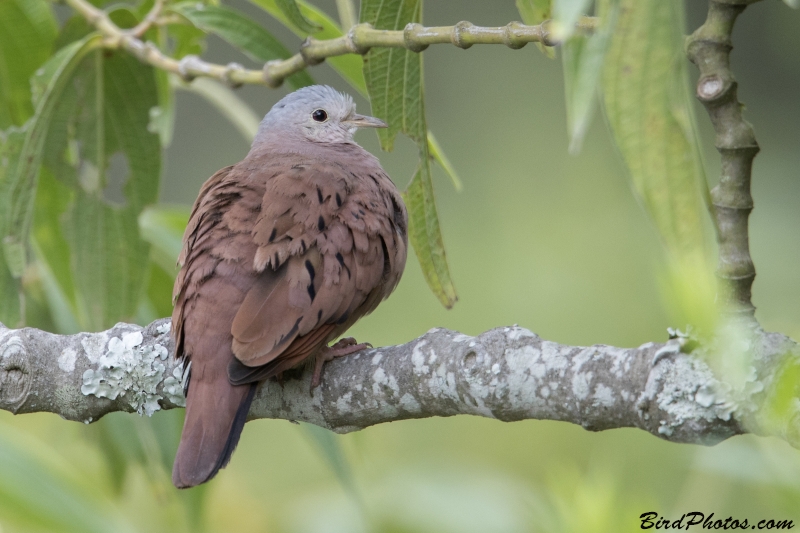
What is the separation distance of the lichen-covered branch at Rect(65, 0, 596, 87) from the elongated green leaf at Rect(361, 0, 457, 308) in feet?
0.51

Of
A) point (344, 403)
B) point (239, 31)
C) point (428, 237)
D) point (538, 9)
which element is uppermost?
point (538, 9)

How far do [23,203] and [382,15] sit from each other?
1.29 metres

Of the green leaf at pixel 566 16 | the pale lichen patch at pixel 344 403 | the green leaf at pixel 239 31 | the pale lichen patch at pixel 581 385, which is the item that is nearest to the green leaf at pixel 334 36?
the green leaf at pixel 239 31

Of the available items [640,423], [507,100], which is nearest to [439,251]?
[640,423]

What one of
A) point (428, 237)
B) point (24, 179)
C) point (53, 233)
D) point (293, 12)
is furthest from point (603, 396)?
point (53, 233)

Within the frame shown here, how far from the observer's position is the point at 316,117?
12.3ft

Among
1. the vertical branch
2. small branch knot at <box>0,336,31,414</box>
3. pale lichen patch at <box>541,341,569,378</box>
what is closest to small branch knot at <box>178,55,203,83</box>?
small branch knot at <box>0,336,31,414</box>

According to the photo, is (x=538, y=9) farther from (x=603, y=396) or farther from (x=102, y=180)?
(x=102, y=180)

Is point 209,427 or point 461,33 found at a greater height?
point 461,33

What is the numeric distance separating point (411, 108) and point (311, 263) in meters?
0.56

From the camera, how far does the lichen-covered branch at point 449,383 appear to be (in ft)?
4.94

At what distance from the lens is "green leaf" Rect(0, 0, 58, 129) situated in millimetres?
3402

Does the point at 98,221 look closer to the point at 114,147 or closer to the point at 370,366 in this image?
the point at 114,147

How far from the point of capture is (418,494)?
3.02 meters
